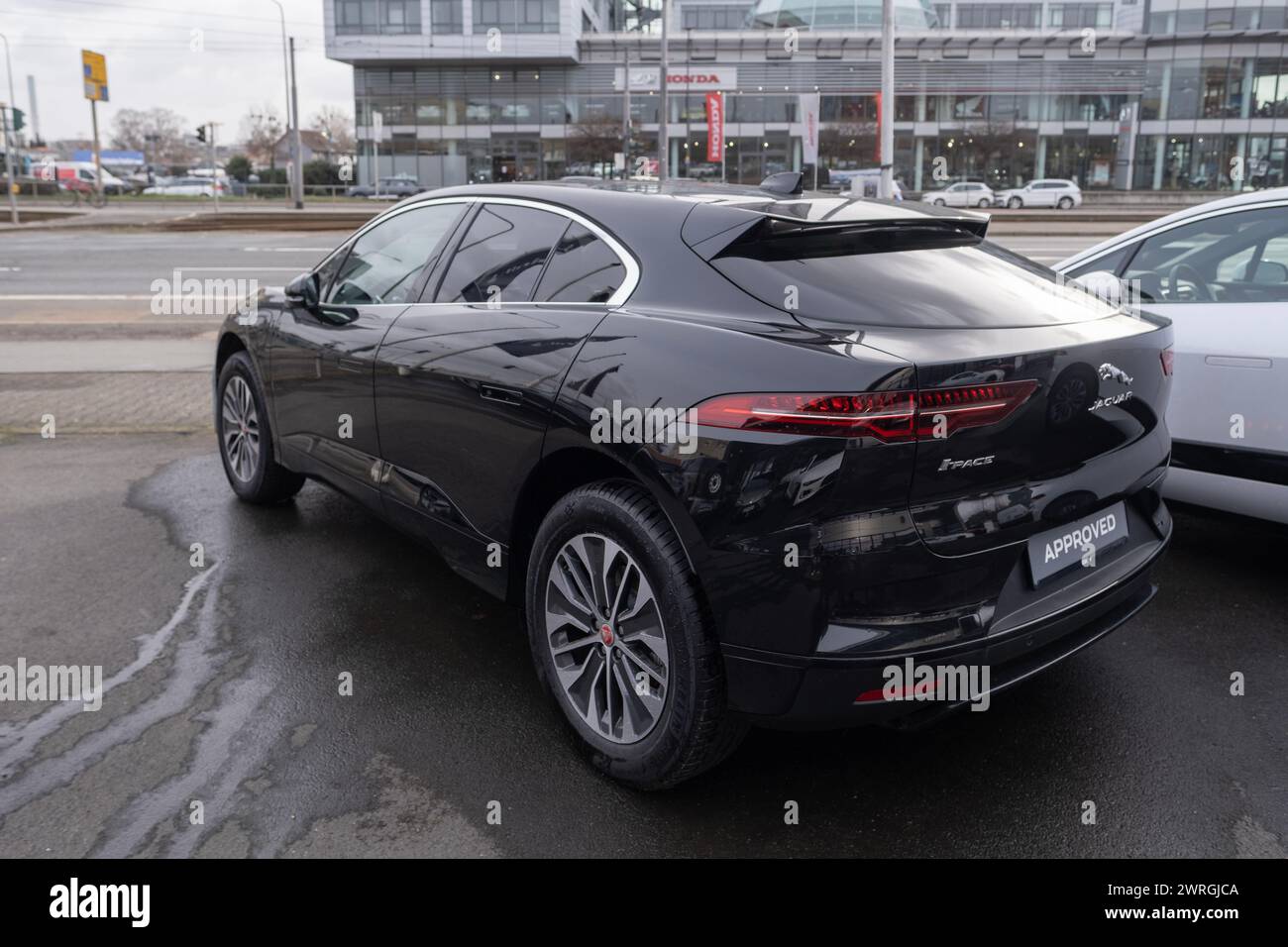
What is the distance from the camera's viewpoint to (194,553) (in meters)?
5.04

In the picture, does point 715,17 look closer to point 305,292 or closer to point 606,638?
point 305,292

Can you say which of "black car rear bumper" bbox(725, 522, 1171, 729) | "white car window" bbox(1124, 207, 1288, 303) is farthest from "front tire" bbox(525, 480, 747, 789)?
"white car window" bbox(1124, 207, 1288, 303)

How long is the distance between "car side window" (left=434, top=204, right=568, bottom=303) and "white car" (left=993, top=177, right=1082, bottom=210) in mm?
52364

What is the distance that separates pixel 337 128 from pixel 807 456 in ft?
357

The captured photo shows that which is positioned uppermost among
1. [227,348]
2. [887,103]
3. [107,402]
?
[887,103]

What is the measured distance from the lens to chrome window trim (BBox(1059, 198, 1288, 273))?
4.50 meters

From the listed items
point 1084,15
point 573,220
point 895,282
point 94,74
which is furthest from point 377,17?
point 895,282

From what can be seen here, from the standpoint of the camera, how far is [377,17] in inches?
2618

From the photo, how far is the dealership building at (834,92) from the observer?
6316 cm

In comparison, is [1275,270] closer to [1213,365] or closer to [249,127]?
[1213,365]

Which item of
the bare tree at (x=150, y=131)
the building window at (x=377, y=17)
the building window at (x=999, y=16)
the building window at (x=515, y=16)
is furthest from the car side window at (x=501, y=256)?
the bare tree at (x=150, y=131)

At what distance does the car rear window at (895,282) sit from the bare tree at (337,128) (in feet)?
331

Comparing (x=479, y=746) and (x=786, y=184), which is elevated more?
(x=786, y=184)

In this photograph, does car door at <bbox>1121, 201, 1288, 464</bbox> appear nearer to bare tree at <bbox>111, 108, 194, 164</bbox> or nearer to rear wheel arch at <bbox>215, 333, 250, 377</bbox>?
rear wheel arch at <bbox>215, 333, 250, 377</bbox>
